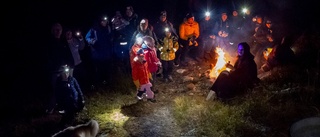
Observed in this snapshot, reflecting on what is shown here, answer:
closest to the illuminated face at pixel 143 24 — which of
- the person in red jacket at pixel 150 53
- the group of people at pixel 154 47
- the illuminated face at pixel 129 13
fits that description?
the group of people at pixel 154 47

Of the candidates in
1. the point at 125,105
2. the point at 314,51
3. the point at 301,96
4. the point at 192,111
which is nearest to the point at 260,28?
the point at 314,51

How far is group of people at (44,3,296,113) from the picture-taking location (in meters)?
7.22

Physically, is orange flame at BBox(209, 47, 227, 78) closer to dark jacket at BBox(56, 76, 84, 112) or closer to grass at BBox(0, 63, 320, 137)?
grass at BBox(0, 63, 320, 137)

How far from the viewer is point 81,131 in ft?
17.7

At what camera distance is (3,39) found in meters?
10.1

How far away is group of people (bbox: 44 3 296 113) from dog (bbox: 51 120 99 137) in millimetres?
1041

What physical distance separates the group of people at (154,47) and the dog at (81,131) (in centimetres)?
104

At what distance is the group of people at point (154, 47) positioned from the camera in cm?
722

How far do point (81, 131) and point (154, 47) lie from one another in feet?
11.3

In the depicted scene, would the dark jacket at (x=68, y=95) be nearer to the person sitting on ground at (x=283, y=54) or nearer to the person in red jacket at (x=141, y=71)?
the person in red jacket at (x=141, y=71)

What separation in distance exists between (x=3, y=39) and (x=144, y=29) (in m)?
5.68

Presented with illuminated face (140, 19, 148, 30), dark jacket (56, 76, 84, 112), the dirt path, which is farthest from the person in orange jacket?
dark jacket (56, 76, 84, 112)

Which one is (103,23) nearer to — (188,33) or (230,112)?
(188,33)

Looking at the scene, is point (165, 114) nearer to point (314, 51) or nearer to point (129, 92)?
Result: point (129, 92)
